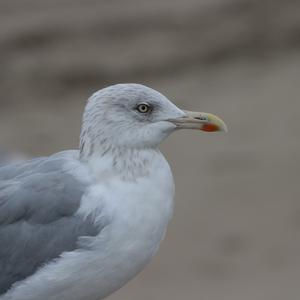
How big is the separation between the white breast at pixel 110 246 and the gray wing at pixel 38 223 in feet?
0.11

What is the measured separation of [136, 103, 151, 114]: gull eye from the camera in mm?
2760

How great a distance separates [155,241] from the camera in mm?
2750

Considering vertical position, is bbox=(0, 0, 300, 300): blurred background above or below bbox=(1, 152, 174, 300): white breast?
above

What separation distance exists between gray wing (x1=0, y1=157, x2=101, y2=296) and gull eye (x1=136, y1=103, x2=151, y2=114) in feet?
0.87

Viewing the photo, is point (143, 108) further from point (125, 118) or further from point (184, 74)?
point (184, 74)

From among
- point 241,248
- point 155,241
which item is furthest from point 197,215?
point 155,241

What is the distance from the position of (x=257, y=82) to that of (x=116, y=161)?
18.7 ft

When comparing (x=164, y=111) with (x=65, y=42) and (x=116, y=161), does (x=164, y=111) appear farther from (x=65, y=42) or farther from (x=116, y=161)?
(x=65, y=42)

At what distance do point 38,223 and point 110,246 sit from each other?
221 millimetres

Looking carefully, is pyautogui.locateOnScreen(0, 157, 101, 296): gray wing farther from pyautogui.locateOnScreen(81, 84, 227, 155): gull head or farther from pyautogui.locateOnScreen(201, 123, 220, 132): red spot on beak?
pyautogui.locateOnScreen(201, 123, 220, 132): red spot on beak

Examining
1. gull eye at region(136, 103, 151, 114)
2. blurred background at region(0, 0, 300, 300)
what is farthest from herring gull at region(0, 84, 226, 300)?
blurred background at region(0, 0, 300, 300)

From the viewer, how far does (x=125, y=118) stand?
2748mm

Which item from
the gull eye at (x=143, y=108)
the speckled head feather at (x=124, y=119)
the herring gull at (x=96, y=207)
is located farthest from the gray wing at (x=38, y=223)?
the gull eye at (x=143, y=108)

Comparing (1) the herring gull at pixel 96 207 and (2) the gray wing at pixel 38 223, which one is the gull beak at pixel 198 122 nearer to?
(1) the herring gull at pixel 96 207
